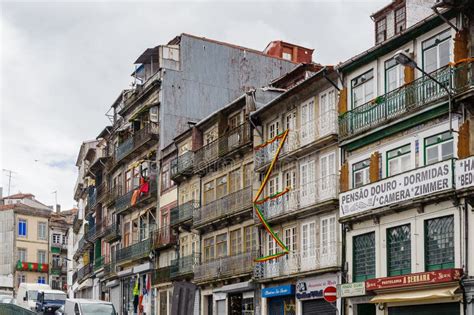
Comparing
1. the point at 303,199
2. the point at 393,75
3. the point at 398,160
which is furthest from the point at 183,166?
the point at 398,160

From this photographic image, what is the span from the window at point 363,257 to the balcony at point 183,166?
58.8ft

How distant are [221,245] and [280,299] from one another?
24.3 ft

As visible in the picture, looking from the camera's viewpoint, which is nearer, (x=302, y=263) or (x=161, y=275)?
(x=302, y=263)

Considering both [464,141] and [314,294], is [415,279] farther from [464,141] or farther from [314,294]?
[314,294]

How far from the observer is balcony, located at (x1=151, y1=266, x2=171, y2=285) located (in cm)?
5391

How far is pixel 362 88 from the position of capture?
35906 mm

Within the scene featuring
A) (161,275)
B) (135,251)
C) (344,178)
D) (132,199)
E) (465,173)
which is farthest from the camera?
(132,199)

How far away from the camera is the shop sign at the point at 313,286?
37.2m

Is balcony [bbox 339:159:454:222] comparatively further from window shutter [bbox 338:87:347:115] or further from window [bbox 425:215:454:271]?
window shutter [bbox 338:87:347:115]

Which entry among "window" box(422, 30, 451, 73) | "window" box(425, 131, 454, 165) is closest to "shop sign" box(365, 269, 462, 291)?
"window" box(425, 131, 454, 165)

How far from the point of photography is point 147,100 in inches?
2415

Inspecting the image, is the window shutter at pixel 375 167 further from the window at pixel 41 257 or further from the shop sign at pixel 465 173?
the window at pixel 41 257

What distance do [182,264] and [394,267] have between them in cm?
2073

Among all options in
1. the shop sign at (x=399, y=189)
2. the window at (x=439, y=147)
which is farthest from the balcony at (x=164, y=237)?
the window at (x=439, y=147)
